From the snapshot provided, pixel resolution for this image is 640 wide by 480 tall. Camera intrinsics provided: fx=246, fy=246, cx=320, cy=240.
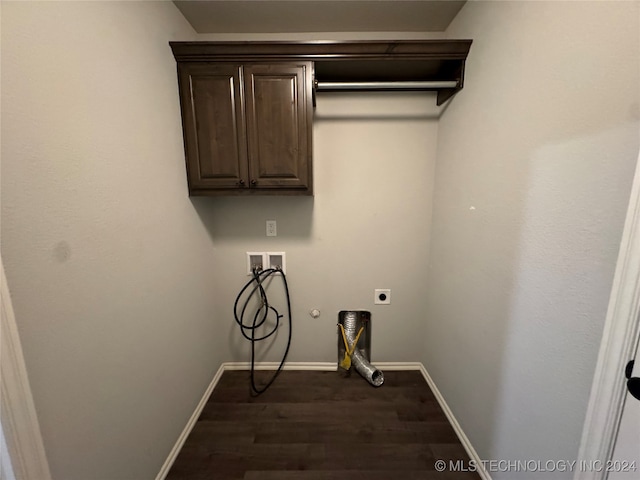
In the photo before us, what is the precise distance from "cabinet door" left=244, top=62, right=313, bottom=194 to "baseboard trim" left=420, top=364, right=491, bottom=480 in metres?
1.75

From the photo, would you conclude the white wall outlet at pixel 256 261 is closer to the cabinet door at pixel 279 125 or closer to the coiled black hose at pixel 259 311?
the coiled black hose at pixel 259 311

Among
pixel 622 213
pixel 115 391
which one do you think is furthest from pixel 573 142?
pixel 115 391

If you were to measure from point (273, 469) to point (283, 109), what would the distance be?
210 cm

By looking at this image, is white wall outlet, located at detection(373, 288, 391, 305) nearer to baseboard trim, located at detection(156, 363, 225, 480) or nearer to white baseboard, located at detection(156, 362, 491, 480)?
white baseboard, located at detection(156, 362, 491, 480)

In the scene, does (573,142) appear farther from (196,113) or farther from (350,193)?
(196,113)

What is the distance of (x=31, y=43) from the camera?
0.73 meters

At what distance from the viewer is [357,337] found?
2.05m

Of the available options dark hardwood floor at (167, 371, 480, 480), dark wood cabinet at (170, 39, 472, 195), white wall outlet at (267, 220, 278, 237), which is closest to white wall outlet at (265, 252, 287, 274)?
white wall outlet at (267, 220, 278, 237)

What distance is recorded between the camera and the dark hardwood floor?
1.36m

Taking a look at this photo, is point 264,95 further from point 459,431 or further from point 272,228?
point 459,431

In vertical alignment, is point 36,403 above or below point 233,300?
above

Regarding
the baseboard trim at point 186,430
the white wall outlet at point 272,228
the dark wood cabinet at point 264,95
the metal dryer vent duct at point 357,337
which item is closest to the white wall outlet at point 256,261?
the white wall outlet at point 272,228

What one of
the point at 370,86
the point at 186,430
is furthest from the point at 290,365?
the point at 370,86

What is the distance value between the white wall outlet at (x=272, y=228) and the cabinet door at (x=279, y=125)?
382 mm
